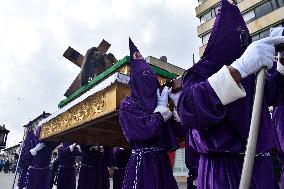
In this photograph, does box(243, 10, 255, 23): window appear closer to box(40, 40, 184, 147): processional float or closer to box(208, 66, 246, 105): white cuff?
box(40, 40, 184, 147): processional float

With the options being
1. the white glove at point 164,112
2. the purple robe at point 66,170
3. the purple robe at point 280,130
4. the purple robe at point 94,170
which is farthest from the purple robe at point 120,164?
the purple robe at point 280,130

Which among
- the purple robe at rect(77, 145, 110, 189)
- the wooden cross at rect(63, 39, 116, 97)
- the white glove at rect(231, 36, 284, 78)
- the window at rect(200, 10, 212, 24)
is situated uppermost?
the window at rect(200, 10, 212, 24)

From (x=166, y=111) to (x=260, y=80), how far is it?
1.88 metres

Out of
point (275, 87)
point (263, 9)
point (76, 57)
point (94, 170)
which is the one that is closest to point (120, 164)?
point (94, 170)

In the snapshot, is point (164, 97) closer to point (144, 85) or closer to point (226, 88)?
point (144, 85)

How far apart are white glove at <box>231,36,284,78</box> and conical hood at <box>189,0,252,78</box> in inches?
13.6

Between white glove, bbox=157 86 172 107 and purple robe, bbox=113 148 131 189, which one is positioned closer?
white glove, bbox=157 86 172 107

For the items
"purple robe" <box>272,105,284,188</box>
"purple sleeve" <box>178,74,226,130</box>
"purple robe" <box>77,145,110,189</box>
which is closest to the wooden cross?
"purple robe" <box>77,145,110,189</box>

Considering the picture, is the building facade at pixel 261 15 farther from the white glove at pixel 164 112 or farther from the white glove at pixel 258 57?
the white glove at pixel 258 57

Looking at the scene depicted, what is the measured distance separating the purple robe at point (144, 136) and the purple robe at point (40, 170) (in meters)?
4.78

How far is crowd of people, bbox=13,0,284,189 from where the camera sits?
189 centimetres

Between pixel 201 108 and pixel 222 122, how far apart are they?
24 cm

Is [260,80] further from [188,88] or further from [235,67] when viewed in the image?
[188,88]

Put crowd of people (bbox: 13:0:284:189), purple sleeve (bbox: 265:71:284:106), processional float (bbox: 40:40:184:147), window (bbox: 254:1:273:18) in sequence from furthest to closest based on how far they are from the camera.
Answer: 1. window (bbox: 254:1:273:18)
2. processional float (bbox: 40:40:184:147)
3. purple sleeve (bbox: 265:71:284:106)
4. crowd of people (bbox: 13:0:284:189)
